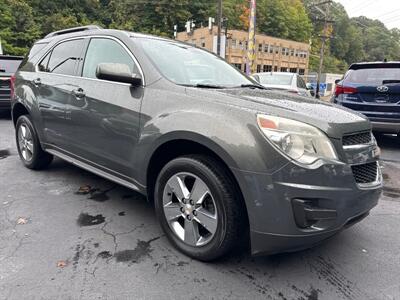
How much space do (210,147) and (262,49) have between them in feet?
209

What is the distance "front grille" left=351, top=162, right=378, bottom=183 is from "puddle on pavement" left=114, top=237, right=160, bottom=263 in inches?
64.9

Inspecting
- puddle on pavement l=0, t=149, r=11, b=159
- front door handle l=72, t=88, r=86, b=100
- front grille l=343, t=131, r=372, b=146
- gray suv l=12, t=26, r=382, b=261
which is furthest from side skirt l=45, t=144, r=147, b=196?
puddle on pavement l=0, t=149, r=11, b=159

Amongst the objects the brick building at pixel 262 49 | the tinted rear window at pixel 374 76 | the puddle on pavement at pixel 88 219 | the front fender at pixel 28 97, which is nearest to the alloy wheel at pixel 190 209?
the puddle on pavement at pixel 88 219

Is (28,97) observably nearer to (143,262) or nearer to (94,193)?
(94,193)

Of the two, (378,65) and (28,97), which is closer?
(28,97)

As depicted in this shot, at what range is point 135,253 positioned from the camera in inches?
105

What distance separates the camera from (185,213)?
260cm

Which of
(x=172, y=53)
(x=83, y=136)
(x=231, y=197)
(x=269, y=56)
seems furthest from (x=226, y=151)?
(x=269, y=56)

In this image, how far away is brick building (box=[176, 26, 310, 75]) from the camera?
52.3 metres

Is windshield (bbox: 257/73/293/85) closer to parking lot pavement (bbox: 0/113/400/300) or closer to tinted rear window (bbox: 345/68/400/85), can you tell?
tinted rear window (bbox: 345/68/400/85)

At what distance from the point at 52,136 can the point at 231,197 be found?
2.61 meters

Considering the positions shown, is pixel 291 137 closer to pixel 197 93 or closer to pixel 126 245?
pixel 197 93

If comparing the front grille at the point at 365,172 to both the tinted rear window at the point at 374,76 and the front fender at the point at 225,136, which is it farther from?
the tinted rear window at the point at 374,76

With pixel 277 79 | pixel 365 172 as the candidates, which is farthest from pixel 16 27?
pixel 365 172
